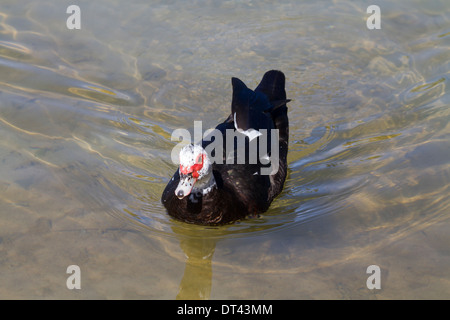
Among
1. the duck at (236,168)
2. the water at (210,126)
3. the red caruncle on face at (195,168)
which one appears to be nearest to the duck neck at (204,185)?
the duck at (236,168)

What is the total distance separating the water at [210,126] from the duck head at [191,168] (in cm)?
46

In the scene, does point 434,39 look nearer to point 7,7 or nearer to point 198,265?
point 198,265

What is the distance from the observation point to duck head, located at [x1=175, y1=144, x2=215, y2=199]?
4605mm

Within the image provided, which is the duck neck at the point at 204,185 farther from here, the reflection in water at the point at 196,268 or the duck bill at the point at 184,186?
the reflection in water at the point at 196,268

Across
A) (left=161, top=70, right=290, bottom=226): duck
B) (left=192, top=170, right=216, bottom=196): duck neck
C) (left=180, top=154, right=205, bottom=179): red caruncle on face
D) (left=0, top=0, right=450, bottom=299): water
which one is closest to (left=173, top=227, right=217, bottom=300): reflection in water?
(left=0, top=0, right=450, bottom=299): water

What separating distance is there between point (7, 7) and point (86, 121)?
10.8ft

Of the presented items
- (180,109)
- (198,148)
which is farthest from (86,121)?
(198,148)

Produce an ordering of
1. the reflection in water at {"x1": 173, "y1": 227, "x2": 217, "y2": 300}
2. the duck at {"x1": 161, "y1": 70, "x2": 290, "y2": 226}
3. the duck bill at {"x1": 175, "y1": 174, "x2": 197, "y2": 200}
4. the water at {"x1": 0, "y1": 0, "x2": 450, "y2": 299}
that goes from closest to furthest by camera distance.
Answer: the reflection in water at {"x1": 173, "y1": 227, "x2": 217, "y2": 300}
the water at {"x1": 0, "y1": 0, "x2": 450, "y2": 299}
the duck bill at {"x1": 175, "y1": 174, "x2": 197, "y2": 200}
the duck at {"x1": 161, "y1": 70, "x2": 290, "y2": 226}

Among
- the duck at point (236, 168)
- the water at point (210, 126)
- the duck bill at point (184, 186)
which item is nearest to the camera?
the water at point (210, 126)

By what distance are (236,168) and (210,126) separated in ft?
4.79

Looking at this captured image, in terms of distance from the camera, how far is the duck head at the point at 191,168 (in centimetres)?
461

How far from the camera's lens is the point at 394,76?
24.4ft

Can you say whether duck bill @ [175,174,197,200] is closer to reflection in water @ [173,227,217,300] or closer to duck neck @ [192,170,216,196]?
duck neck @ [192,170,216,196]

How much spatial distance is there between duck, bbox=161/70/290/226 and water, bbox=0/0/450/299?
152mm
